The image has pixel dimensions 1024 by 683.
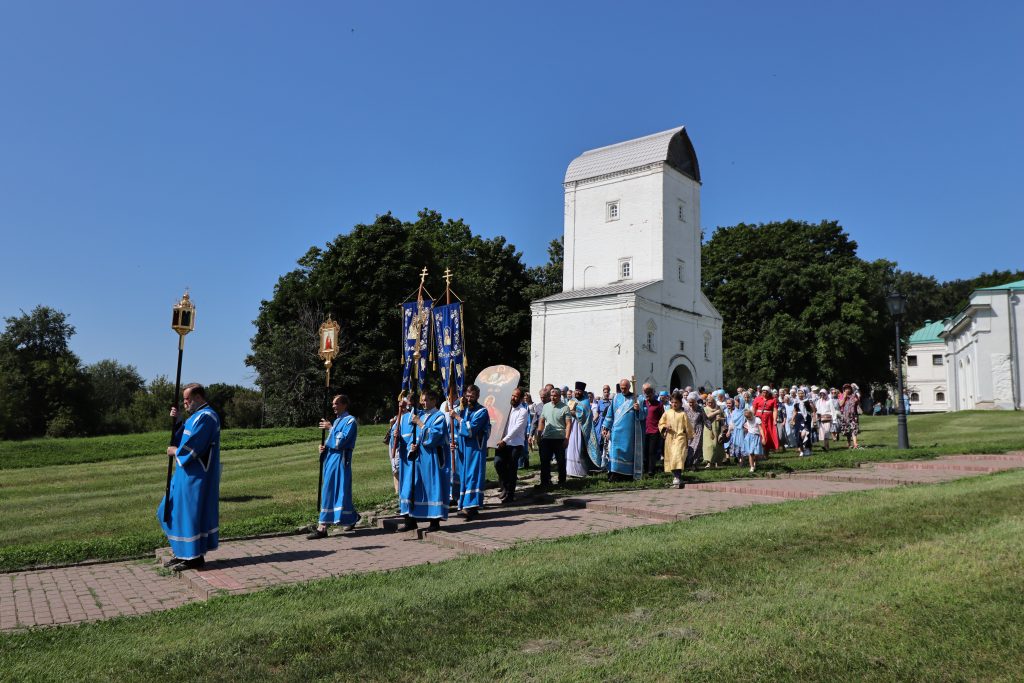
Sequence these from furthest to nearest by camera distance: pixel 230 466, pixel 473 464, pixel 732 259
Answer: pixel 732 259
pixel 230 466
pixel 473 464

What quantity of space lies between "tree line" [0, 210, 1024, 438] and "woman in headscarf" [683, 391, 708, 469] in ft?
76.6

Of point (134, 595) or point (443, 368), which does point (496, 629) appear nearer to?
point (134, 595)

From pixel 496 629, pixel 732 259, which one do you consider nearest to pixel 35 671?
pixel 496 629

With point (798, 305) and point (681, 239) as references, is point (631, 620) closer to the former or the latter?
point (681, 239)

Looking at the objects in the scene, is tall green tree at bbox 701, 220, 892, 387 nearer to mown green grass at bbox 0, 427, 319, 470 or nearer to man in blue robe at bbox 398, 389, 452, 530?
mown green grass at bbox 0, 427, 319, 470

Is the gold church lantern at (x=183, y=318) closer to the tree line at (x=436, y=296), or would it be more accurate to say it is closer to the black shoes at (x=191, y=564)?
the black shoes at (x=191, y=564)

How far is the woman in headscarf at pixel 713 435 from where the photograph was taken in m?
17.8

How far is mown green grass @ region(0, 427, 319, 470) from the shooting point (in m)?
25.3

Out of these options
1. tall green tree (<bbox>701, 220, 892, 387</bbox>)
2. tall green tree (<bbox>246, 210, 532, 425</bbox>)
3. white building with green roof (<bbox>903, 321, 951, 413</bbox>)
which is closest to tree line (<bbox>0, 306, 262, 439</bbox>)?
tall green tree (<bbox>246, 210, 532, 425</bbox>)

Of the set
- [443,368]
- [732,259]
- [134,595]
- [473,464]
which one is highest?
[732,259]

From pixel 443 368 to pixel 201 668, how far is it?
8.29m

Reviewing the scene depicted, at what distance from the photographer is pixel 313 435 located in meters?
31.2

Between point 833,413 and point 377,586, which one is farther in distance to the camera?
point 833,413

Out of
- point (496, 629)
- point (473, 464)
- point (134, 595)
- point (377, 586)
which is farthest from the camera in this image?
point (473, 464)
